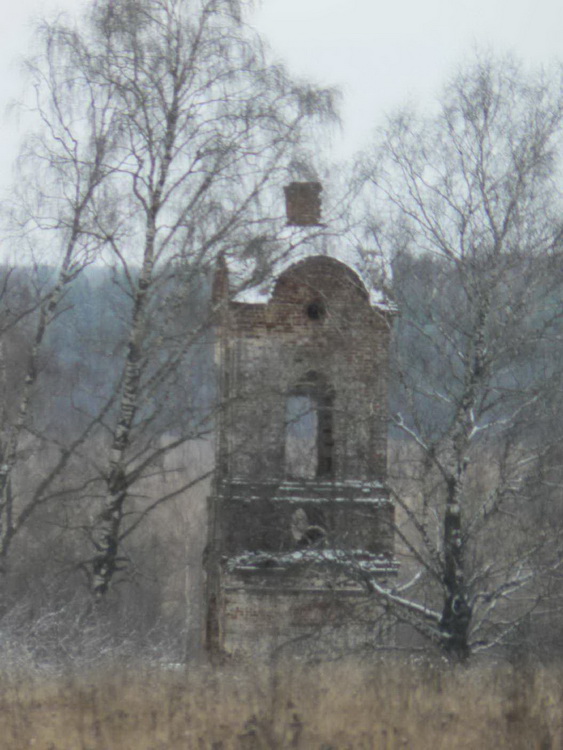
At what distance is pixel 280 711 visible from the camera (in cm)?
691

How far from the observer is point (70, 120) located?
44.4 feet

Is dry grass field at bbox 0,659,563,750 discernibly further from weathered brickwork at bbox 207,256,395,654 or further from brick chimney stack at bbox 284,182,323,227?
brick chimney stack at bbox 284,182,323,227

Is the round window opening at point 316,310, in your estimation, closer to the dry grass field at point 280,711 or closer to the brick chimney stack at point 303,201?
the brick chimney stack at point 303,201

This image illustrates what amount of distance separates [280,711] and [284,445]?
664cm

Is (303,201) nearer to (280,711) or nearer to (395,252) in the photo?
(395,252)

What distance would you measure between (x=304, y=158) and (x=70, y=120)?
3125 millimetres

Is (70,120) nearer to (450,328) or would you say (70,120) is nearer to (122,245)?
(122,245)

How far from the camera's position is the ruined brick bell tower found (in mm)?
12977

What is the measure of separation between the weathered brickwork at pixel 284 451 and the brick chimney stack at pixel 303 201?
28.9 inches

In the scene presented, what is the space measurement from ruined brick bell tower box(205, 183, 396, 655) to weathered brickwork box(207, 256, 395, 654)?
0.04 ft

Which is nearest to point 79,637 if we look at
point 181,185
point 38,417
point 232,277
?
point 232,277

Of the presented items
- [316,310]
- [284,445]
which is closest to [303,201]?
[316,310]

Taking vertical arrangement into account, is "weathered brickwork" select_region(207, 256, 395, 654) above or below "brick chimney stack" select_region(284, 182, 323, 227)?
below

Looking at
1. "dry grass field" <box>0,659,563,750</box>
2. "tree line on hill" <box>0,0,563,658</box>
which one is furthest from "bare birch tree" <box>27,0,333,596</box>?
"dry grass field" <box>0,659,563,750</box>
